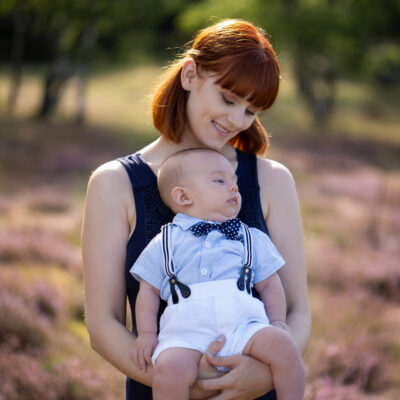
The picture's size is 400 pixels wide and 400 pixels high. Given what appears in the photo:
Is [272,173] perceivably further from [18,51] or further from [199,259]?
[18,51]

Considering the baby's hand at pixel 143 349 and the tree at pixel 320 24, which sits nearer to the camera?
the baby's hand at pixel 143 349

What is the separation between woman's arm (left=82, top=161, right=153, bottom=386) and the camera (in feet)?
7.85

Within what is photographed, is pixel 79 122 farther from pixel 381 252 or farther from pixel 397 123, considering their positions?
pixel 397 123

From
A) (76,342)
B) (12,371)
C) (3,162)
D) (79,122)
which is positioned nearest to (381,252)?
(76,342)

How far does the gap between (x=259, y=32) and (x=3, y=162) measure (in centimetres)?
1136

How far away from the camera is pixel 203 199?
8.30 ft

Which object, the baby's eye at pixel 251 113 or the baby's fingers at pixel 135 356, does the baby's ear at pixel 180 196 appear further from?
the baby's fingers at pixel 135 356

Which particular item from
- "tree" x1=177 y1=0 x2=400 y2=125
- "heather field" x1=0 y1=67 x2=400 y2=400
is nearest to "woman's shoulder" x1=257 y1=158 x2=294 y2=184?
"heather field" x1=0 y1=67 x2=400 y2=400

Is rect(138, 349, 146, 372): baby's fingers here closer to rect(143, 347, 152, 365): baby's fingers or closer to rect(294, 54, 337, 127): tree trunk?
rect(143, 347, 152, 365): baby's fingers

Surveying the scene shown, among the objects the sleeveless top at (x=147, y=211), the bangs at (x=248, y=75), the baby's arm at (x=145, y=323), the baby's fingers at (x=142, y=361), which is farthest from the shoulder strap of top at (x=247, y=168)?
the baby's fingers at (x=142, y=361)

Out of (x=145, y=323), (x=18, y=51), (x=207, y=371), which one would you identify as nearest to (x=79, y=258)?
(x=145, y=323)

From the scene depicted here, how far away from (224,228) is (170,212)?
0.94 ft

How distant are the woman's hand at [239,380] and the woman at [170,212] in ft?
0.06

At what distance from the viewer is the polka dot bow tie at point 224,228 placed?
8.08 ft
